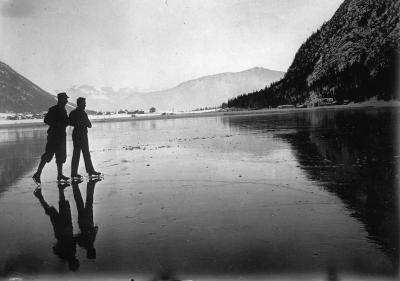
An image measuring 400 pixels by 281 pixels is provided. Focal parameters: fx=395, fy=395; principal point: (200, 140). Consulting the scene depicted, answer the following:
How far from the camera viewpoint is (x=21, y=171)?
1335 cm

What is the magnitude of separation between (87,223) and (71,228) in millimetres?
320

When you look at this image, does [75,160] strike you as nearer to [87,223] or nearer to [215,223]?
[87,223]

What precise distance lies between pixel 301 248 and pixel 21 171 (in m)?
11.1

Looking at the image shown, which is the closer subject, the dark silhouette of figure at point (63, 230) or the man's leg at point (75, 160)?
the dark silhouette of figure at point (63, 230)

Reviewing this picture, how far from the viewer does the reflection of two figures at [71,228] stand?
5.09m

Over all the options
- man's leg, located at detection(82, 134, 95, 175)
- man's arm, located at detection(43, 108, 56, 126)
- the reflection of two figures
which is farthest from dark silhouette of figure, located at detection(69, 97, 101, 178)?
the reflection of two figures

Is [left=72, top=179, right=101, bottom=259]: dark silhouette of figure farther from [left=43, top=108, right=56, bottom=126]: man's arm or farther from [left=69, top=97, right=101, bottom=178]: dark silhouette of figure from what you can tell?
[left=43, top=108, right=56, bottom=126]: man's arm

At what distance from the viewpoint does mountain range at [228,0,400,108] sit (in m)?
107

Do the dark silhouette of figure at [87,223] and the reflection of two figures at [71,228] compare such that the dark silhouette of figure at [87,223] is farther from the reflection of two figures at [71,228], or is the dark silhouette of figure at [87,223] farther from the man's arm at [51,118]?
the man's arm at [51,118]

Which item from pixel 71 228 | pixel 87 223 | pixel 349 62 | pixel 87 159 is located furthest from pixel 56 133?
pixel 349 62

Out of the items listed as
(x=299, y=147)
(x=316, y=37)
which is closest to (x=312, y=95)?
(x=316, y=37)

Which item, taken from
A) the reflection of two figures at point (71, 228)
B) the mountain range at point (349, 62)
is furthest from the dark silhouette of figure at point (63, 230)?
the mountain range at point (349, 62)

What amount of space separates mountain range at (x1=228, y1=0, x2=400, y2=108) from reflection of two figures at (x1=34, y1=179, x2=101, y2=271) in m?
94.8

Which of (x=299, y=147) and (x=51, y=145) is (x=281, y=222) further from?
(x=299, y=147)
